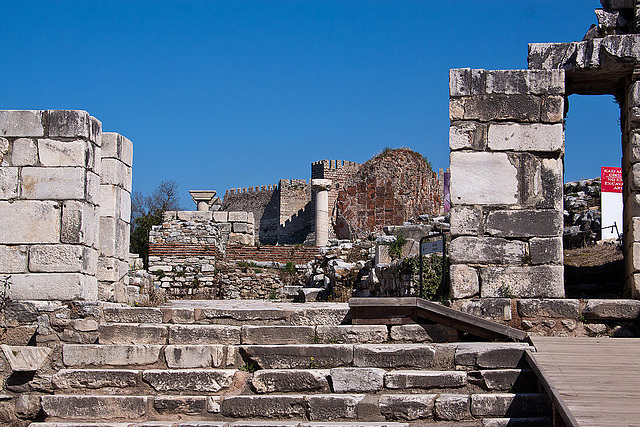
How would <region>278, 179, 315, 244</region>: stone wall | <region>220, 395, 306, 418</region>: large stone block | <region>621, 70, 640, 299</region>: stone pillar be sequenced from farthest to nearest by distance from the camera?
<region>278, 179, 315, 244</region>: stone wall
<region>621, 70, 640, 299</region>: stone pillar
<region>220, 395, 306, 418</region>: large stone block

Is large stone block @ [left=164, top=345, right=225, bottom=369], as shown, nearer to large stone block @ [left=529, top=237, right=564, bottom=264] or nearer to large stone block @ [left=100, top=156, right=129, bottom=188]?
large stone block @ [left=529, top=237, right=564, bottom=264]

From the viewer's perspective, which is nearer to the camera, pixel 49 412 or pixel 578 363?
pixel 578 363

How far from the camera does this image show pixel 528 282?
7863 mm

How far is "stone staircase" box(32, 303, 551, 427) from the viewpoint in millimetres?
6621

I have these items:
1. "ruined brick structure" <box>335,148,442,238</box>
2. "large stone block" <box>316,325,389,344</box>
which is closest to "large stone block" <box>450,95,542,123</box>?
"large stone block" <box>316,325,389,344</box>

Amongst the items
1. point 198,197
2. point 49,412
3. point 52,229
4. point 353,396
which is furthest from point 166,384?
point 198,197

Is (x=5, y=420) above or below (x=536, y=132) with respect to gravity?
below

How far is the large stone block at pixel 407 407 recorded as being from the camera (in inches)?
260

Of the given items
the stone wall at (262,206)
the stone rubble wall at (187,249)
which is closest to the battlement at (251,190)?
the stone wall at (262,206)

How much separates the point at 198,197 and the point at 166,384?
71.0 feet

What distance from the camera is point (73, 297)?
8305mm

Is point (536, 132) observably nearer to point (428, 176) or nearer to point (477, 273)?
point (477, 273)

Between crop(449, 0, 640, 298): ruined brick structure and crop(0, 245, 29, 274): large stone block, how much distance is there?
4874 millimetres

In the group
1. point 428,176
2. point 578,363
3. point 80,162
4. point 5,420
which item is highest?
point 428,176
